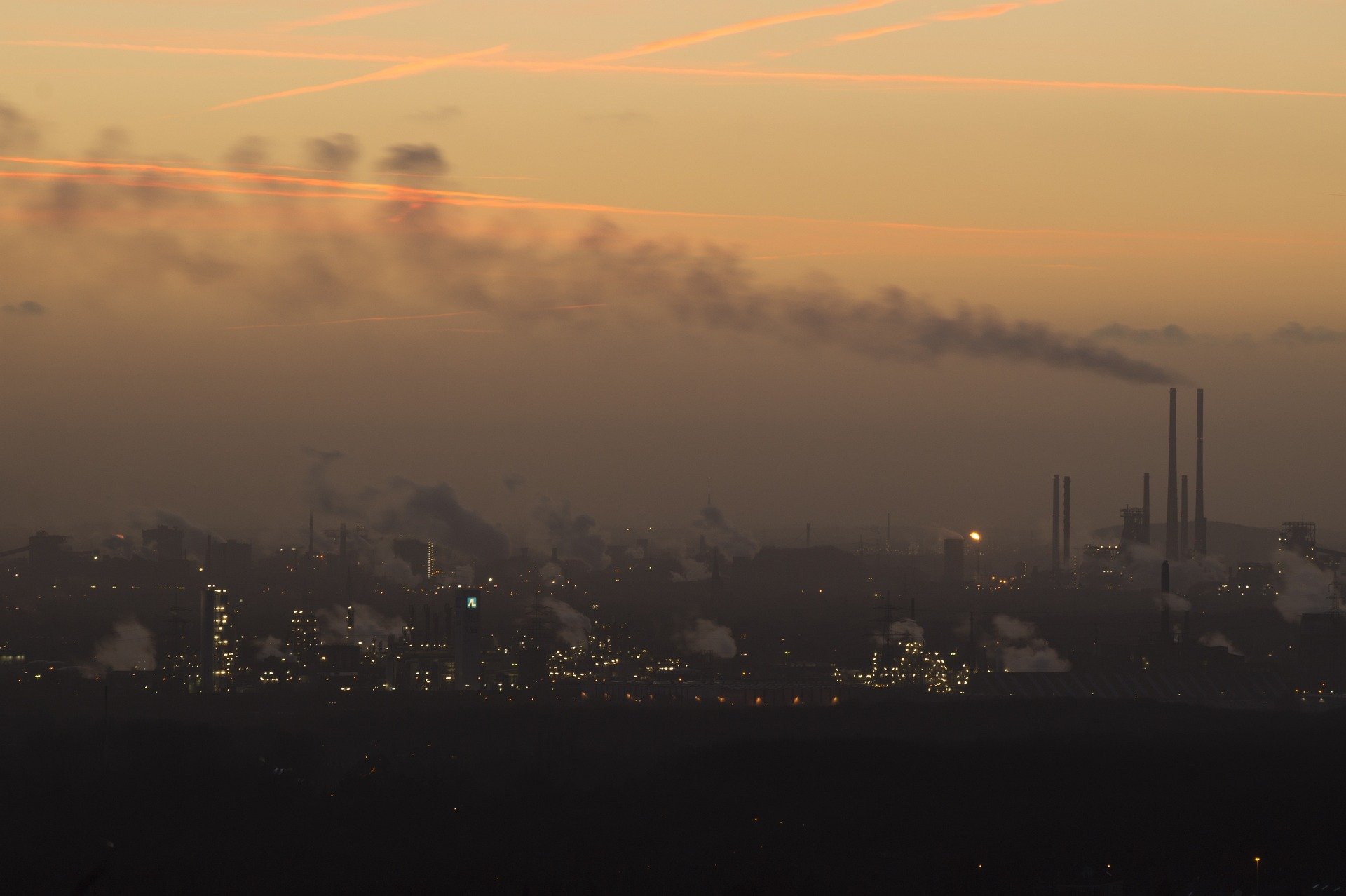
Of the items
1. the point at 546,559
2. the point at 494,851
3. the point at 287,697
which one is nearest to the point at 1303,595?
the point at 546,559

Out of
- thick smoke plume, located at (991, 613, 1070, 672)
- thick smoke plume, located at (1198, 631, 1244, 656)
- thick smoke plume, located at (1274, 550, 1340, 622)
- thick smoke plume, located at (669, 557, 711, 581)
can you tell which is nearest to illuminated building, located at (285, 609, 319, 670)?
thick smoke plume, located at (991, 613, 1070, 672)

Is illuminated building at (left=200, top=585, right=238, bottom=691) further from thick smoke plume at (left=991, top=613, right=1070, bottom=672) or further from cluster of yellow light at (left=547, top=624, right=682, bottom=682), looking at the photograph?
thick smoke plume at (left=991, top=613, right=1070, bottom=672)

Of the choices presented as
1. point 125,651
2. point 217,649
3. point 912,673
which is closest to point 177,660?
point 217,649

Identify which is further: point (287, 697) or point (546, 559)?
point (546, 559)

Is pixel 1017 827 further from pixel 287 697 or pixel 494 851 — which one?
pixel 287 697

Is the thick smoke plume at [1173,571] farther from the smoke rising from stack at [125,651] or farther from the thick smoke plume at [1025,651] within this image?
the smoke rising from stack at [125,651]

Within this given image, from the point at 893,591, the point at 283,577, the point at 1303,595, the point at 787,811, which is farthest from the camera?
the point at 893,591

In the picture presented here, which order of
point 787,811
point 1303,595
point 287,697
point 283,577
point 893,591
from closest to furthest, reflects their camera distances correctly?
point 787,811 → point 287,697 → point 1303,595 → point 283,577 → point 893,591

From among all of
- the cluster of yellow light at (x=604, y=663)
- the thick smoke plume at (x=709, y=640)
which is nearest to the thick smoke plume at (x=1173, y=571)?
the thick smoke plume at (x=709, y=640)
